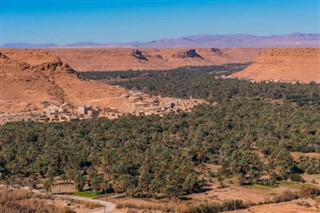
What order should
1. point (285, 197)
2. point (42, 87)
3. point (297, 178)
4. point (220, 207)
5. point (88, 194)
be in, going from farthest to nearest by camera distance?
point (42, 87) < point (297, 178) < point (88, 194) < point (285, 197) < point (220, 207)

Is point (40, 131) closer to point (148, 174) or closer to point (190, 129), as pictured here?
point (190, 129)

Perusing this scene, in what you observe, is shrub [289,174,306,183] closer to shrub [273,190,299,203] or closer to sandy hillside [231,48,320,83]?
shrub [273,190,299,203]

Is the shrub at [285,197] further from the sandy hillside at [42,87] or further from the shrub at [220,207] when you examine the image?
the sandy hillside at [42,87]

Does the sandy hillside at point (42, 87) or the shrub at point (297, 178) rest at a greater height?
the sandy hillside at point (42, 87)

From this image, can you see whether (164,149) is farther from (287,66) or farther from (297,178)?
(287,66)

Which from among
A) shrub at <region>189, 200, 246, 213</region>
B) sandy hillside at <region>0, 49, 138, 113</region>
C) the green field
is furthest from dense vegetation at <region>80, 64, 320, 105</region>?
the green field

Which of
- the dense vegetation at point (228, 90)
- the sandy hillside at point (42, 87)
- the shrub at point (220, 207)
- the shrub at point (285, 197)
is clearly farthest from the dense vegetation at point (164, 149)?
the dense vegetation at point (228, 90)

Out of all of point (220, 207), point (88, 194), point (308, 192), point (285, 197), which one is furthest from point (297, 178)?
point (88, 194)
